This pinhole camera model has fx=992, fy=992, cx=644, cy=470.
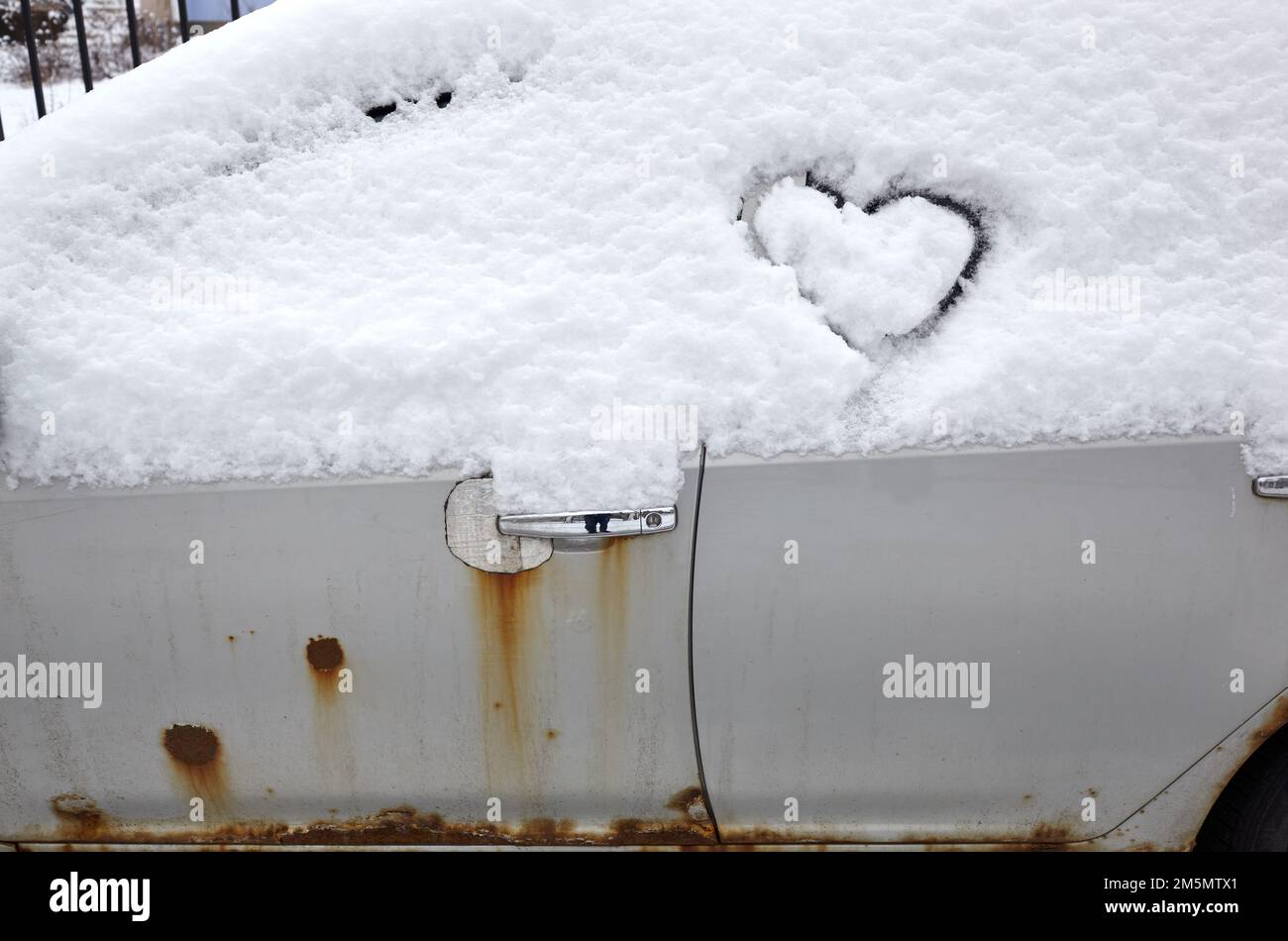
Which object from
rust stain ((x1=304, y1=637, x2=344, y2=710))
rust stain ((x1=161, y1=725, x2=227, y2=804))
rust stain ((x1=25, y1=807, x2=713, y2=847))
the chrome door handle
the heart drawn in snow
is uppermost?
the heart drawn in snow

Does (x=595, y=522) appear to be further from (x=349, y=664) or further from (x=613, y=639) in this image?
(x=349, y=664)

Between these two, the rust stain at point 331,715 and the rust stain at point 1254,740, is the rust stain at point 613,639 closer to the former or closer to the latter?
the rust stain at point 331,715

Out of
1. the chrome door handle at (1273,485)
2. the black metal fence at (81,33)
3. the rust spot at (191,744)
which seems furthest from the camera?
the black metal fence at (81,33)

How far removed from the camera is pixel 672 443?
1469mm

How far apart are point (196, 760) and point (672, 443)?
0.92 meters

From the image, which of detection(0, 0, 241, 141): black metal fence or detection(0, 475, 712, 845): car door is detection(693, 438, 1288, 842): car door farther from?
detection(0, 0, 241, 141): black metal fence

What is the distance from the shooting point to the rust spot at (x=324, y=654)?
1524 millimetres

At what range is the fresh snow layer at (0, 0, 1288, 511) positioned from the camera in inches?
58.0

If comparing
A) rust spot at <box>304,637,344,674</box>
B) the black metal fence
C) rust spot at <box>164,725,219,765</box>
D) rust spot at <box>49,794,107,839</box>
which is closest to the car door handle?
rust spot at <box>304,637,344,674</box>

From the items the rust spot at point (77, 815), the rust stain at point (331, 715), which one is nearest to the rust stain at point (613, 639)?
the rust stain at point (331, 715)

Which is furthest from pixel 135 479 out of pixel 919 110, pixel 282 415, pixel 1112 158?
pixel 1112 158

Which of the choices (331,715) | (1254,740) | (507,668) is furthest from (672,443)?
(1254,740)

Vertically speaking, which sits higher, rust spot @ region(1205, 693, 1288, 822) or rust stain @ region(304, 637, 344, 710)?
rust stain @ region(304, 637, 344, 710)
